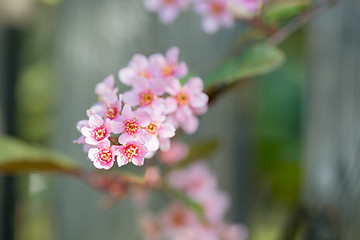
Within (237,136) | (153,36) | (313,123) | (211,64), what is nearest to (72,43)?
(153,36)

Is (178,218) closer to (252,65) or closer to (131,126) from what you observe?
(252,65)

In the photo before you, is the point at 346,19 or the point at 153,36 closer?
the point at 346,19

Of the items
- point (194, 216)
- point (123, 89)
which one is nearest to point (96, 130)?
point (194, 216)

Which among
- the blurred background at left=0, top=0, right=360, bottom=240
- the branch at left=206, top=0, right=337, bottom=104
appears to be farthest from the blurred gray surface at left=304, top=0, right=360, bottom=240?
the branch at left=206, top=0, right=337, bottom=104

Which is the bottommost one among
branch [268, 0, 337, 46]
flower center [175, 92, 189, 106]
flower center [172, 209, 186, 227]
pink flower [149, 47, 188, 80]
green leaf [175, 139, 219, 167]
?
flower center [172, 209, 186, 227]

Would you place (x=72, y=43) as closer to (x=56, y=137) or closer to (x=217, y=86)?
(x=56, y=137)

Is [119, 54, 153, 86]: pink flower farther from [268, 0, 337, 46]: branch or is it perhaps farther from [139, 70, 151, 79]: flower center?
[268, 0, 337, 46]: branch
